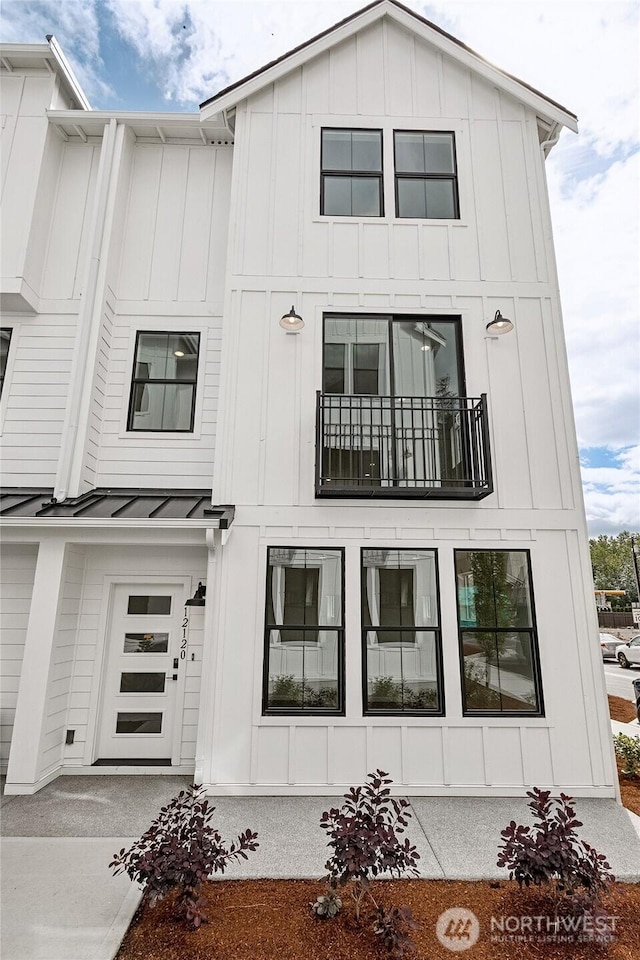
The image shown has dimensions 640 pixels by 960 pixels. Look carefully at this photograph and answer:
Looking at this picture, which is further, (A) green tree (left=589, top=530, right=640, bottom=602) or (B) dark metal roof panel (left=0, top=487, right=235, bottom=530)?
(A) green tree (left=589, top=530, right=640, bottom=602)

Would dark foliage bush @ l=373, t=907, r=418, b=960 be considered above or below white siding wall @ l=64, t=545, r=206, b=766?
below

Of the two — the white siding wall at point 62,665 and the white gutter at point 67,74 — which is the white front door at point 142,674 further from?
the white gutter at point 67,74

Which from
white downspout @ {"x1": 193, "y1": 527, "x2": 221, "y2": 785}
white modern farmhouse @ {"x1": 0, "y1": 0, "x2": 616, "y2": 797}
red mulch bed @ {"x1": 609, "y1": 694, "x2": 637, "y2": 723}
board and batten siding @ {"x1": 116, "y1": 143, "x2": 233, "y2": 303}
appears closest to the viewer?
white downspout @ {"x1": 193, "y1": 527, "x2": 221, "y2": 785}

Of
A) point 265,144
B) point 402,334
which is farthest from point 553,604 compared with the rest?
point 265,144

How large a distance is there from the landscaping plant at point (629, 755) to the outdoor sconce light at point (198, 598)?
5.30 m

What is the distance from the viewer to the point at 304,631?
17.4 ft

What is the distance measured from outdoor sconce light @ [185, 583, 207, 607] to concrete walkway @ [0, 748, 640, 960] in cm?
191

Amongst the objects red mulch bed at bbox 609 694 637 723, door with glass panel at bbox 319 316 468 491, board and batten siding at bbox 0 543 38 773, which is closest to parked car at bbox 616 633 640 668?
red mulch bed at bbox 609 694 637 723

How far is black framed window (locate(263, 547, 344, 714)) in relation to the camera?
514 centimetres

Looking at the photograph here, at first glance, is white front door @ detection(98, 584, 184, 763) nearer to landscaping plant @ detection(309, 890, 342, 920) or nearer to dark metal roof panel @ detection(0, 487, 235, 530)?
dark metal roof panel @ detection(0, 487, 235, 530)

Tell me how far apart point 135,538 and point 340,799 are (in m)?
3.59

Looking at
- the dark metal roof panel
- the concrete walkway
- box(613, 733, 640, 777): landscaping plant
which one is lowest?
the concrete walkway

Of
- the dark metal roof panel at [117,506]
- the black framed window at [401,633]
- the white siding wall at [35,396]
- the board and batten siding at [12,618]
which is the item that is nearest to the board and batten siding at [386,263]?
the dark metal roof panel at [117,506]

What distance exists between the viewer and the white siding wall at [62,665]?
5172mm
